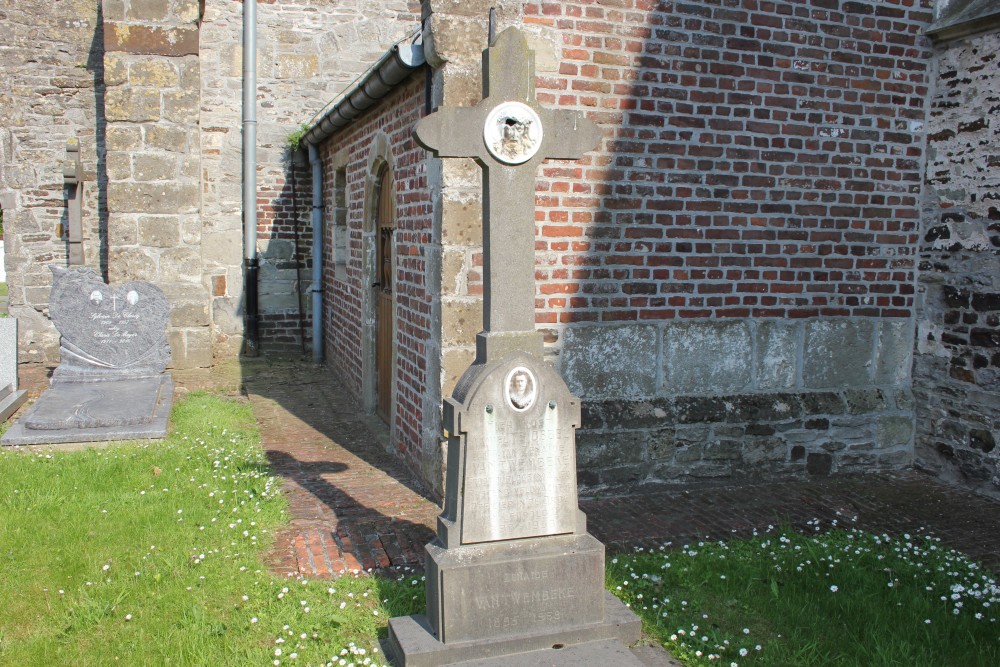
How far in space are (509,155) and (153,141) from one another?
7497 mm

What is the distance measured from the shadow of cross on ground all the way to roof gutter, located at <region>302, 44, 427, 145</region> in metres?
3.01

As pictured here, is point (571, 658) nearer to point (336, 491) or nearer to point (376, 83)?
point (336, 491)

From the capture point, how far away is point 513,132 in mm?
3877

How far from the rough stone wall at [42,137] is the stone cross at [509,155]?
9.48 metres

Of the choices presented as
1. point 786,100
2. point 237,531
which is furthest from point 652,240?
point 237,531

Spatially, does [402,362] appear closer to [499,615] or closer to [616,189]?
[616,189]

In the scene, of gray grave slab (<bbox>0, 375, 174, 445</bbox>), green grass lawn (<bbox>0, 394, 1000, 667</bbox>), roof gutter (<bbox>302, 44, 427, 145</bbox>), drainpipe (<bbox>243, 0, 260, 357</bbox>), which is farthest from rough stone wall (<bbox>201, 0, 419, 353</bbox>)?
green grass lawn (<bbox>0, 394, 1000, 667</bbox>)

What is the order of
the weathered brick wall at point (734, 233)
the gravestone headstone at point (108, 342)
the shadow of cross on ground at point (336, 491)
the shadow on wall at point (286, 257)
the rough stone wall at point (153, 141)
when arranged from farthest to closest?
the shadow on wall at point (286, 257), the rough stone wall at point (153, 141), the gravestone headstone at point (108, 342), the weathered brick wall at point (734, 233), the shadow of cross on ground at point (336, 491)

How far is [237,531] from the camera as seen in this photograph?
205 inches

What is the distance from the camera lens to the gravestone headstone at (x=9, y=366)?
859cm

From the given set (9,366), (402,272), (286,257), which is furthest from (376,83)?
(286,257)

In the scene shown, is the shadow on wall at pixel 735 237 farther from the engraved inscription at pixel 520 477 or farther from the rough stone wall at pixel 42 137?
the rough stone wall at pixel 42 137

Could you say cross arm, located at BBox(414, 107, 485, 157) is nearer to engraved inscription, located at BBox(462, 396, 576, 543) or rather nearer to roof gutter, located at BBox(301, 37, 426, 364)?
engraved inscription, located at BBox(462, 396, 576, 543)

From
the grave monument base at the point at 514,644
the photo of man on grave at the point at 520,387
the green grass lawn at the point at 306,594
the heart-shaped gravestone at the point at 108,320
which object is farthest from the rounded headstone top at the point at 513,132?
the heart-shaped gravestone at the point at 108,320
